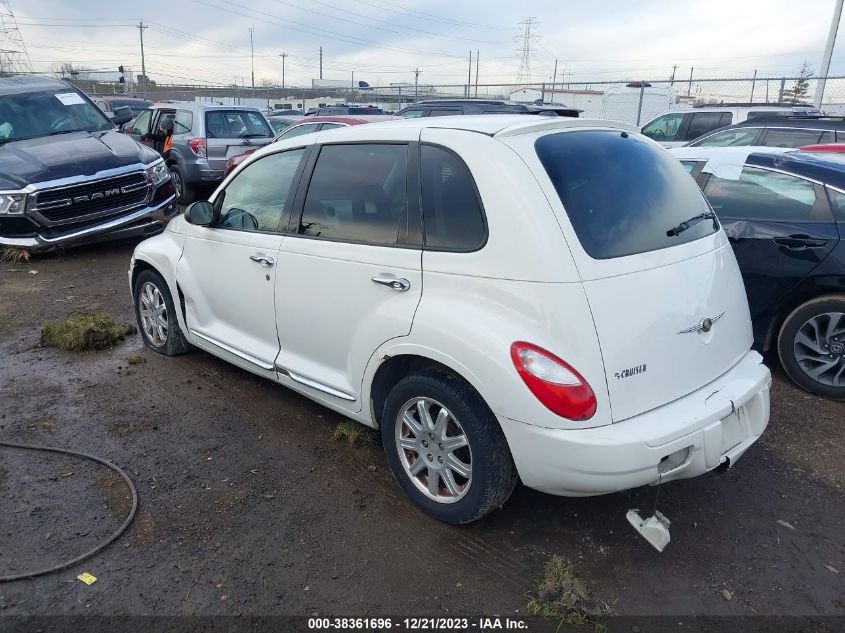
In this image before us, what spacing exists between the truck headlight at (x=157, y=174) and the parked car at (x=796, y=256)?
23.1ft

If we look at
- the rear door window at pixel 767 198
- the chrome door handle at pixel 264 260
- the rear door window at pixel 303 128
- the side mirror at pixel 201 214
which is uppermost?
the rear door window at pixel 303 128

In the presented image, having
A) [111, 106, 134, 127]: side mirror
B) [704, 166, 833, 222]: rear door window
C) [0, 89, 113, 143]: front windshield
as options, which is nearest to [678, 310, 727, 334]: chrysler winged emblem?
[704, 166, 833, 222]: rear door window

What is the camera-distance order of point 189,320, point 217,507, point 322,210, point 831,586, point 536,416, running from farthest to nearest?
point 189,320 < point 322,210 < point 217,507 < point 831,586 < point 536,416

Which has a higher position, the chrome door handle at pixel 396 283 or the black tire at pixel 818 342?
the chrome door handle at pixel 396 283

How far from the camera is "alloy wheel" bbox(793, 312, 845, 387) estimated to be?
4.21 metres

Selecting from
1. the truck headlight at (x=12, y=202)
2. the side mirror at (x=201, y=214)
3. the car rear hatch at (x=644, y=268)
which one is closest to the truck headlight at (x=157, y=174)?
the truck headlight at (x=12, y=202)

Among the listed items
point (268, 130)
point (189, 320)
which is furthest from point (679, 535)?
point (268, 130)

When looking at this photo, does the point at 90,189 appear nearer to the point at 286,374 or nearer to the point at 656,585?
the point at 286,374

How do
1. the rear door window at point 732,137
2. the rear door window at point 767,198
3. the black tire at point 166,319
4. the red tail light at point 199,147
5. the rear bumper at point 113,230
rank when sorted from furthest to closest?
1. the red tail light at point 199,147
2. the rear door window at point 732,137
3. the rear bumper at point 113,230
4. the black tire at point 166,319
5. the rear door window at point 767,198

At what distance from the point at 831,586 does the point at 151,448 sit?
3.54 meters

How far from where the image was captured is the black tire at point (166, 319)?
4.88 m

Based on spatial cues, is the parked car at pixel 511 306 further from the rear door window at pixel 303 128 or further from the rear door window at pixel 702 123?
the rear door window at pixel 702 123

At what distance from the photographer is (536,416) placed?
251 cm

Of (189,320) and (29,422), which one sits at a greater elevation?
(189,320)
